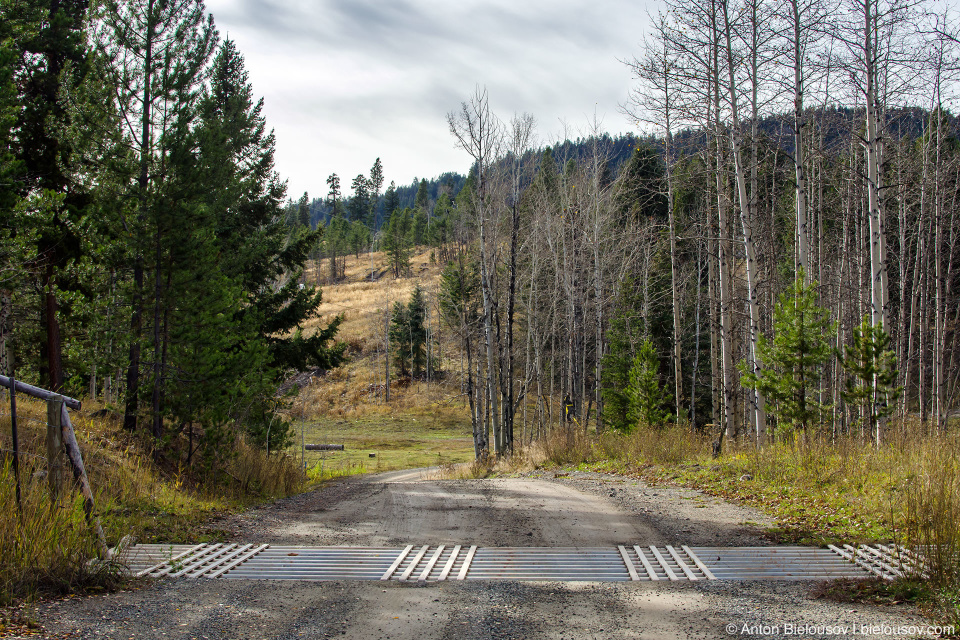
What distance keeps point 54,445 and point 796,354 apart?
1129cm

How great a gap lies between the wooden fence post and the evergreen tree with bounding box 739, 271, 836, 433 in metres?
11.1

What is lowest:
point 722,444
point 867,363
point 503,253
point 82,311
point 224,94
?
point 722,444

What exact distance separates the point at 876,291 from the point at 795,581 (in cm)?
814

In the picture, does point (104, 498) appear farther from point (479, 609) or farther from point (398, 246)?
point (398, 246)

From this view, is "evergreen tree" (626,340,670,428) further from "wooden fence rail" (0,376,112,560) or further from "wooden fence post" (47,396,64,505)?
"wooden fence post" (47,396,64,505)

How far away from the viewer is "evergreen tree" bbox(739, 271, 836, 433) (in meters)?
11.2

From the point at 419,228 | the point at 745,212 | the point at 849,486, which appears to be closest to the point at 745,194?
the point at 745,212

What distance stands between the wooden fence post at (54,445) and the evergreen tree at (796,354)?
436 inches

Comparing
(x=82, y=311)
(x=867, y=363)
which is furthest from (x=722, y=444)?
(x=82, y=311)

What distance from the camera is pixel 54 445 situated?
5.11 metres

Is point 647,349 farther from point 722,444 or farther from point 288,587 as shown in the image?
point 288,587

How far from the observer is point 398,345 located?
57375 millimetres

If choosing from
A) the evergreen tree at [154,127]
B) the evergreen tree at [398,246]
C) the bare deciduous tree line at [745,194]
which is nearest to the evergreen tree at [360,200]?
the evergreen tree at [398,246]

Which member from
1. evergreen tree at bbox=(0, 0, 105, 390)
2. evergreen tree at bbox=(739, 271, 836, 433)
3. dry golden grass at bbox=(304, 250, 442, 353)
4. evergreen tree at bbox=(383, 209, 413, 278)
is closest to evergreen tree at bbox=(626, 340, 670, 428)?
evergreen tree at bbox=(739, 271, 836, 433)
